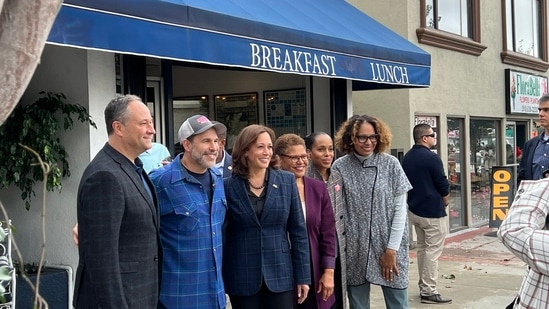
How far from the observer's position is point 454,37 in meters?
11.1

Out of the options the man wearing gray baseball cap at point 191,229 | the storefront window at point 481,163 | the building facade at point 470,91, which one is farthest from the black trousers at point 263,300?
the storefront window at point 481,163

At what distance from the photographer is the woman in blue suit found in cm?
369

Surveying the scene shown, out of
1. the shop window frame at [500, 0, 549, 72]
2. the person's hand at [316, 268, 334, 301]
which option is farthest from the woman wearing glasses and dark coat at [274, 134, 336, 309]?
the shop window frame at [500, 0, 549, 72]

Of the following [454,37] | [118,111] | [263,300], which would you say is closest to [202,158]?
[118,111]

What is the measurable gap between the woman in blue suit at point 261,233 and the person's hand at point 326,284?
20cm

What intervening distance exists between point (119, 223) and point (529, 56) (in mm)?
13234

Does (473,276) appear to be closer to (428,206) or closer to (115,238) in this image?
(428,206)

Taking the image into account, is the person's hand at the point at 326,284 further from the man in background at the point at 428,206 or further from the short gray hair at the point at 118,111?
the man in background at the point at 428,206

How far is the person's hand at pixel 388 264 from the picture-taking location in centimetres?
436

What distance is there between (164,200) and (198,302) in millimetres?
584

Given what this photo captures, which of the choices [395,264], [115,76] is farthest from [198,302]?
[115,76]

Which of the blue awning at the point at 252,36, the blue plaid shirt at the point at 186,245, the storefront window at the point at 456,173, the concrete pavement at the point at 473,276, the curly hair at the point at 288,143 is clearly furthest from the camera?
the storefront window at the point at 456,173

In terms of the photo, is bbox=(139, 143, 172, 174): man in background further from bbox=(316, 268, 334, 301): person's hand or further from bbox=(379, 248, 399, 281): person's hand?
bbox=(379, 248, 399, 281): person's hand

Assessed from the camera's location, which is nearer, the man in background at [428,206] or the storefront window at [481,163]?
the man in background at [428,206]
